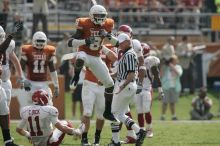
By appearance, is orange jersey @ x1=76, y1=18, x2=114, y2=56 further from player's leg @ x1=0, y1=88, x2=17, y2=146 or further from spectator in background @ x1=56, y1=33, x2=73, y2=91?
spectator in background @ x1=56, y1=33, x2=73, y2=91

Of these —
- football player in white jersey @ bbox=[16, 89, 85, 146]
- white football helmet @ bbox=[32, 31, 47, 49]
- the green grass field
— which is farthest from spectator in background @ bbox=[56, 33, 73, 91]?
football player in white jersey @ bbox=[16, 89, 85, 146]

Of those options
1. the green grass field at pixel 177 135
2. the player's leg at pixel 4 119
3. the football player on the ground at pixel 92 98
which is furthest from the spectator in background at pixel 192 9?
the player's leg at pixel 4 119

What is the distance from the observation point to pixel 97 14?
14.2 metres

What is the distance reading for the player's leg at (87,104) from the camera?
14.5 m

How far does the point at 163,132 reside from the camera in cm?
1781

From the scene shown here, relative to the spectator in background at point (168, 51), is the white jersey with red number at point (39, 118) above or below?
above

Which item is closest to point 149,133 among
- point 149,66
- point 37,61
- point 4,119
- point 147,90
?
point 147,90

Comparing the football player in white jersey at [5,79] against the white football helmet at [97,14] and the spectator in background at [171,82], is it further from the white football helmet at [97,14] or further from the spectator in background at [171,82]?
the spectator in background at [171,82]

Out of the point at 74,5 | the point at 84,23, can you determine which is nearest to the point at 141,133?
the point at 84,23

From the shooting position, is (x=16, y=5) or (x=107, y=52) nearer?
(x=107, y=52)

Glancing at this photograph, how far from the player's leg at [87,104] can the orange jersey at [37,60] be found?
107cm

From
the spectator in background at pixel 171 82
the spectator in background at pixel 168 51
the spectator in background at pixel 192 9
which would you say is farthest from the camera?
the spectator in background at pixel 192 9

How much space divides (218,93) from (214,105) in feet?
4.76

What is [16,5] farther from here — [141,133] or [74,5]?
[141,133]
